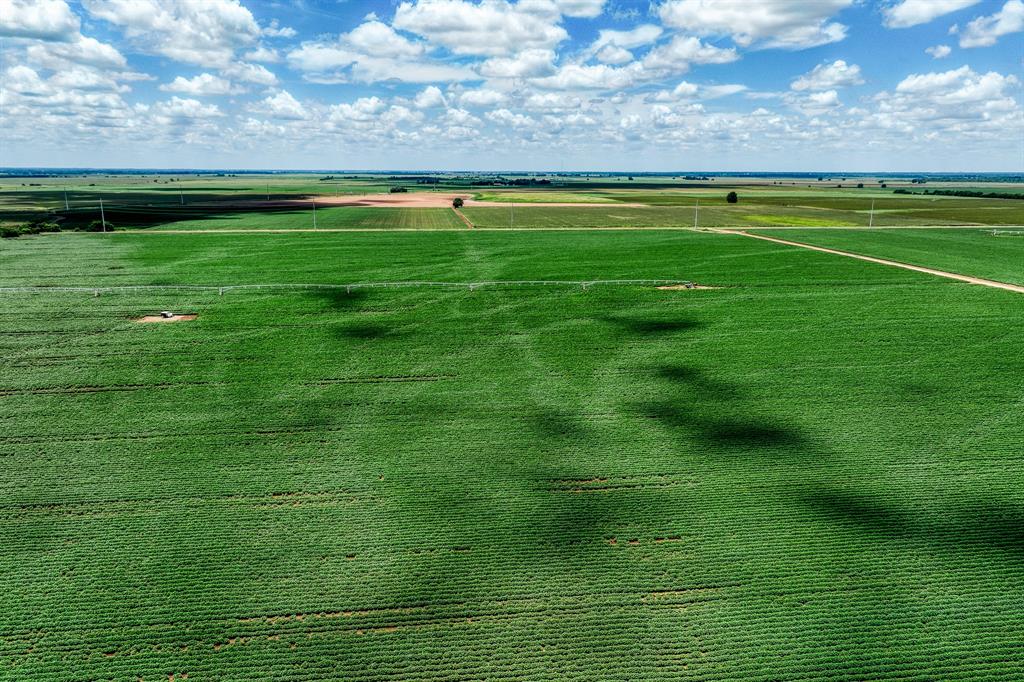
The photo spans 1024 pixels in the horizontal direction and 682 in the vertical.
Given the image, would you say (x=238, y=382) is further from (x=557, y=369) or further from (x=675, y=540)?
(x=675, y=540)

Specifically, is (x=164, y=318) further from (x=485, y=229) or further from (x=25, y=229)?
(x=25, y=229)

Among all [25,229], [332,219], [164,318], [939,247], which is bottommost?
[164,318]

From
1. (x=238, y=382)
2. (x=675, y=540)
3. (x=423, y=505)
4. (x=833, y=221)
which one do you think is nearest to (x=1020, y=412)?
(x=675, y=540)

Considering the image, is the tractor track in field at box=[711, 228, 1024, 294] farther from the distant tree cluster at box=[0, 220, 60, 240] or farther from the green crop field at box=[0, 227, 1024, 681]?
the distant tree cluster at box=[0, 220, 60, 240]


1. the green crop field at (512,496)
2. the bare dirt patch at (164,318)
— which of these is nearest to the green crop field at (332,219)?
the bare dirt patch at (164,318)

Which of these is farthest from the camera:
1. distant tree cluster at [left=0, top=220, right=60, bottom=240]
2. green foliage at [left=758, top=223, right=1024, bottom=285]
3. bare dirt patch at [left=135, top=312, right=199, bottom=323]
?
distant tree cluster at [left=0, top=220, right=60, bottom=240]

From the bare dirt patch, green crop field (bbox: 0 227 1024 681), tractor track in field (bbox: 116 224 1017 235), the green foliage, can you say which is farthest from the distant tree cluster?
the green foliage

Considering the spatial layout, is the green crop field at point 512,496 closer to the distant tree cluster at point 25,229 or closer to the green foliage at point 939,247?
the green foliage at point 939,247

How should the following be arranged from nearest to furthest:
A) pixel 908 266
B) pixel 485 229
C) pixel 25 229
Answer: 1. pixel 908 266
2. pixel 25 229
3. pixel 485 229

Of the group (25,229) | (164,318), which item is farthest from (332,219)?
(164,318)
